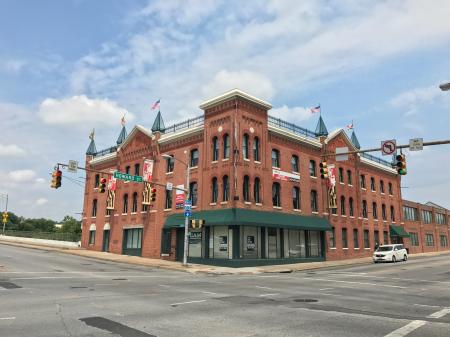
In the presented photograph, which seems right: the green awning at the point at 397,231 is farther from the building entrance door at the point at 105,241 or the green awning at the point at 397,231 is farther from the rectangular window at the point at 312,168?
the building entrance door at the point at 105,241

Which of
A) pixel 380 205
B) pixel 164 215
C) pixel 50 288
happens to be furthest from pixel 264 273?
pixel 380 205

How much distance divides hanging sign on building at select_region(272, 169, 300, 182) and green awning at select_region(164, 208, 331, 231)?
130 inches

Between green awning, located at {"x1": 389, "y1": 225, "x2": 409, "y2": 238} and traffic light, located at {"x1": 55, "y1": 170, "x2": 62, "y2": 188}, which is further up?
traffic light, located at {"x1": 55, "y1": 170, "x2": 62, "y2": 188}

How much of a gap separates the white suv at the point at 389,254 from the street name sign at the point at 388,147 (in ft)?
76.5

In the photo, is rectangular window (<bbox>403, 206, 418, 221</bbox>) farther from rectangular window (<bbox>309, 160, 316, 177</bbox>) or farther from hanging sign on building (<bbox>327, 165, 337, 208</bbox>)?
rectangular window (<bbox>309, 160, 316, 177</bbox>)

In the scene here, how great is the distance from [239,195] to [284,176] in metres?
6.86

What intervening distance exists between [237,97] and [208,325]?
1007 inches

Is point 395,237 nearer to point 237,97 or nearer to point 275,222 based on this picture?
point 275,222

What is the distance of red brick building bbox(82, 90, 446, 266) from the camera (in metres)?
32.4

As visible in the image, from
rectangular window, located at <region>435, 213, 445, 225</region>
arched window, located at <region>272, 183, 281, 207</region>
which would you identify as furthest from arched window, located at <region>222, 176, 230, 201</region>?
Result: rectangular window, located at <region>435, 213, 445, 225</region>

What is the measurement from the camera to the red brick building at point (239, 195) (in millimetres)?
32406

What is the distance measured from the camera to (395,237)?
180ft

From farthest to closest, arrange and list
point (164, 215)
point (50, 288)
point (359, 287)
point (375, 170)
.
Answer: point (375, 170)
point (164, 215)
point (359, 287)
point (50, 288)

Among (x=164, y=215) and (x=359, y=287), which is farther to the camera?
(x=164, y=215)
